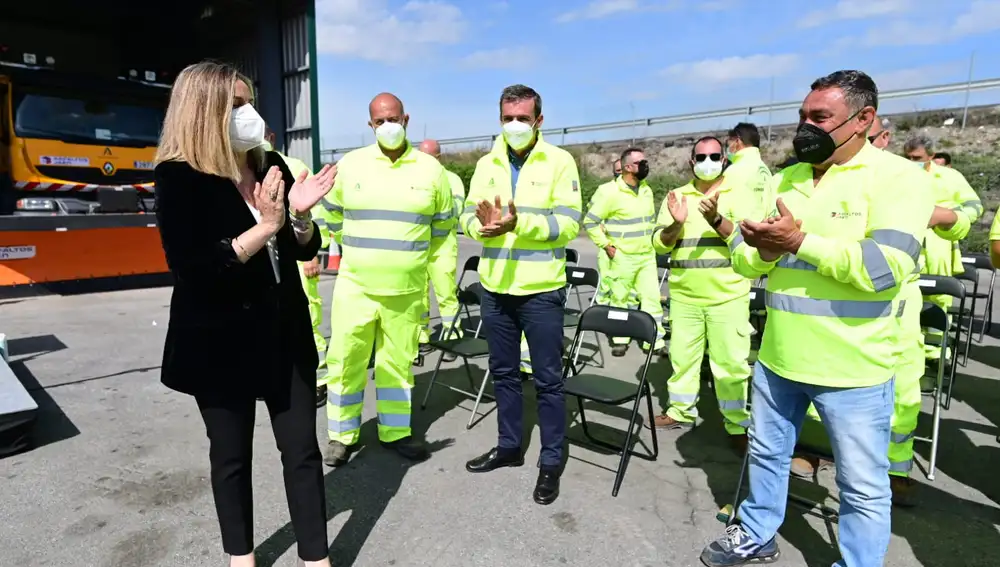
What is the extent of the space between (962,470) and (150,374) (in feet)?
19.3

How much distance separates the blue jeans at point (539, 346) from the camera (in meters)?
3.22

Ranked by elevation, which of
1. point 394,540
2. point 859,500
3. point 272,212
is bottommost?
point 394,540

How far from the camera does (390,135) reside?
11.3 feet

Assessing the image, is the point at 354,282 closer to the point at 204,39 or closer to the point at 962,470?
the point at 962,470

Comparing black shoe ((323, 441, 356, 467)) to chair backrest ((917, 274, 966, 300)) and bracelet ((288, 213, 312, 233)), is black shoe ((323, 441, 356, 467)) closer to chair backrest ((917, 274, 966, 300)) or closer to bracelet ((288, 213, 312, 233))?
bracelet ((288, 213, 312, 233))

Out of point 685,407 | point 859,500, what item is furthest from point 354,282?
point 859,500

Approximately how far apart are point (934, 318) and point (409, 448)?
3374mm

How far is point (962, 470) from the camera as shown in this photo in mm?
3535

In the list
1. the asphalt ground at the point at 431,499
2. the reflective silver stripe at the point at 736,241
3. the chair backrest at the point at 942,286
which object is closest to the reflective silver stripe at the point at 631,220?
the asphalt ground at the point at 431,499

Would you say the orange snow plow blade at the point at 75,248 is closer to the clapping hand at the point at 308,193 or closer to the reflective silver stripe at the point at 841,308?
the clapping hand at the point at 308,193

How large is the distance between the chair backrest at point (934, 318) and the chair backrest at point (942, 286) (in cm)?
59

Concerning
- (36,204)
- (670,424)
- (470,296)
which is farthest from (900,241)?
(36,204)

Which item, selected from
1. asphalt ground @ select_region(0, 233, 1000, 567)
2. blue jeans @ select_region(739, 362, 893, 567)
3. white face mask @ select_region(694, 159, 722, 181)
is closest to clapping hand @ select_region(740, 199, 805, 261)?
blue jeans @ select_region(739, 362, 893, 567)

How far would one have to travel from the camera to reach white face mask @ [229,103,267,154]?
2.04m
